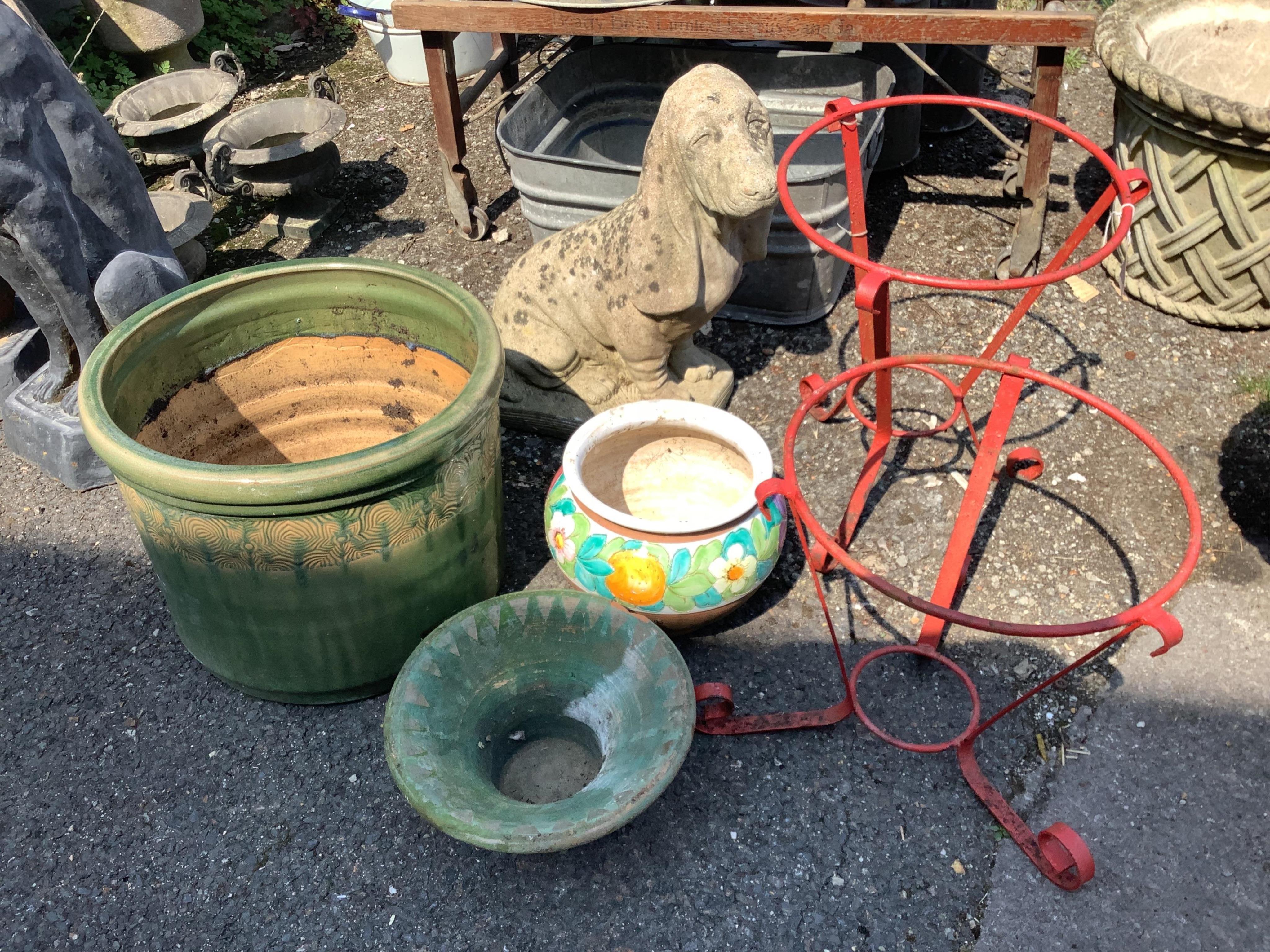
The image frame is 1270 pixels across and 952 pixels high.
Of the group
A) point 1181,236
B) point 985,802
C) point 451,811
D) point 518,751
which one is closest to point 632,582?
point 518,751

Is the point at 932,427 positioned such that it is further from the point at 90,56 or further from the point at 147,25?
the point at 90,56

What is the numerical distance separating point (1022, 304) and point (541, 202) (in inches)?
70.7

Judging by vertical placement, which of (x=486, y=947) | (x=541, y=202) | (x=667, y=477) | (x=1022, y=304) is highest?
(x=1022, y=304)

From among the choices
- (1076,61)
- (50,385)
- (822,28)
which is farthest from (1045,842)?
(1076,61)

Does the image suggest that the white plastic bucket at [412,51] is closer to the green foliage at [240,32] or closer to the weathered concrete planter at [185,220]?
the green foliage at [240,32]

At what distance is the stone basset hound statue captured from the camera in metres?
2.36

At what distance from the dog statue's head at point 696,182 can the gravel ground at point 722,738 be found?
77 cm

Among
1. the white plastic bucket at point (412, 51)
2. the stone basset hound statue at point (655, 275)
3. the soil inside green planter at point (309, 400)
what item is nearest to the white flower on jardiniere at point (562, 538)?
the soil inside green planter at point (309, 400)

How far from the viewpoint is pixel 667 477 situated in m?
2.86

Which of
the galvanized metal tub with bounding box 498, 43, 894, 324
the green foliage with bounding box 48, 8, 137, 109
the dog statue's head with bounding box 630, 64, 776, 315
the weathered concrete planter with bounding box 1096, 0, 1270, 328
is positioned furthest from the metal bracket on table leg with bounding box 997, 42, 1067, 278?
the green foliage with bounding box 48, 8, 137, 109

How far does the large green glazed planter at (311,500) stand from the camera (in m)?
2.05

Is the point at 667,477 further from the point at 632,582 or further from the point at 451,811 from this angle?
the point at 451,811

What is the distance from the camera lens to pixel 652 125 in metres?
3.80

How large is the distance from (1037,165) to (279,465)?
2.88 m
